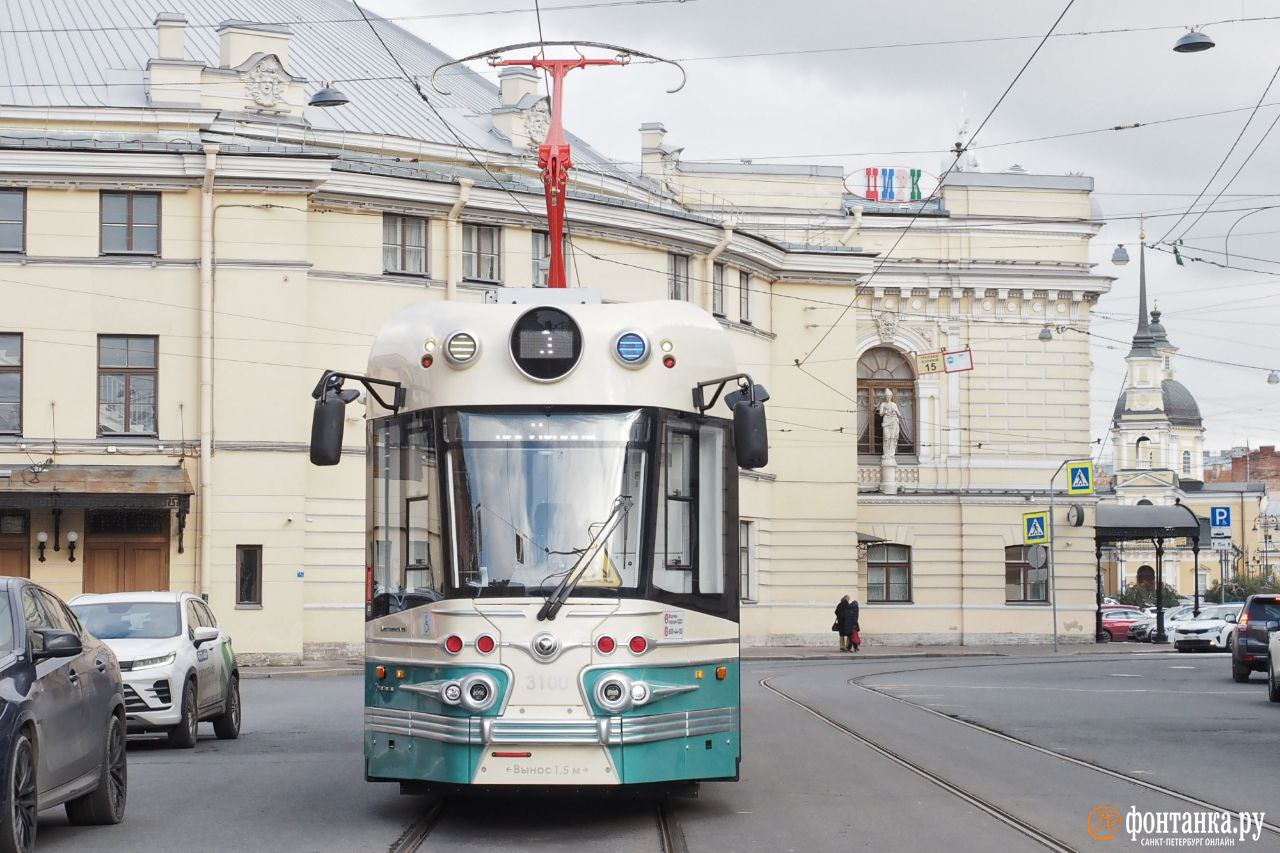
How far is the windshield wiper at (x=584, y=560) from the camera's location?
36.5 feet

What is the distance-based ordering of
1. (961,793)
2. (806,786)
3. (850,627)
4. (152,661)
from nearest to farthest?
1. (961,793)
2. (806,786)
3. (152,661)
4. (850,627)

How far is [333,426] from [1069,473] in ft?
138

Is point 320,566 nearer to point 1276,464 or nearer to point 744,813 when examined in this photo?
point 744,813

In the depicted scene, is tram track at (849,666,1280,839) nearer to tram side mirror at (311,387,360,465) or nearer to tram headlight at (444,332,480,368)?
tram headlight at (444,332,480,368)

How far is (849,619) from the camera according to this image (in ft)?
149

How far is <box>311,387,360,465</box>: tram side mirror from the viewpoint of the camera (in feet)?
36.6

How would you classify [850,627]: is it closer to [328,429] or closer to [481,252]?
[481,252]

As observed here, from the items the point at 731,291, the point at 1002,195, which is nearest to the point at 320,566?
the point at 731,291

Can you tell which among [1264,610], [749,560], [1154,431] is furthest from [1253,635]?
[1154,431]

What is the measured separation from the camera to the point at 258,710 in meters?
23.7

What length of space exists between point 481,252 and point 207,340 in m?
6.69

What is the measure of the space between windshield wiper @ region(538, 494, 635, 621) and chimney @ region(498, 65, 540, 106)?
1525 inches

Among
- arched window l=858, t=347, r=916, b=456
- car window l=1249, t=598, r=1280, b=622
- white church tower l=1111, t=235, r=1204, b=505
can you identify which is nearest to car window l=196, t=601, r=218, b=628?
car window l=1249, t=598, r=1280, b=622

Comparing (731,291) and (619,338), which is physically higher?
(731,291)
